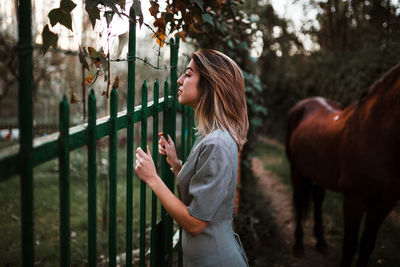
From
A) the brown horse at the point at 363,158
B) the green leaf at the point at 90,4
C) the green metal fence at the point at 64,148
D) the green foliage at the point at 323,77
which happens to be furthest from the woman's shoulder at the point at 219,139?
the green foliage at the point at 323,77

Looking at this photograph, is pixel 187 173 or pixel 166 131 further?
pixel 166 131

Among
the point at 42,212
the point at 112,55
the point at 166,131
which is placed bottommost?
the point at 42,212

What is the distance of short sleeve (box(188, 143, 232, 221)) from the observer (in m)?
1.29

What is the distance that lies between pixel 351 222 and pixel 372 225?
0.59ft

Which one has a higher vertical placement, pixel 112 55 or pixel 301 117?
pixel 112 55

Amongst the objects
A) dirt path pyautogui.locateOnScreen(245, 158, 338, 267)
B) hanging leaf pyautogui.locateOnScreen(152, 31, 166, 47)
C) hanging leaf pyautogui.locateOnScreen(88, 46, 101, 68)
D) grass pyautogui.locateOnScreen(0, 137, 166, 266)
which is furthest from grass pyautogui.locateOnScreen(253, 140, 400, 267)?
hanging leaf pyautogui.locateOnScreen(88, 46, 101, 68)

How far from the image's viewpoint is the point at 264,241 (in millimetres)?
4258

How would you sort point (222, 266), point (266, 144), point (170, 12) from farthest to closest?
point (266, 144) < point (170, 12) < point (222, 266)

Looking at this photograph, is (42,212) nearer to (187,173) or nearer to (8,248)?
(8,248)

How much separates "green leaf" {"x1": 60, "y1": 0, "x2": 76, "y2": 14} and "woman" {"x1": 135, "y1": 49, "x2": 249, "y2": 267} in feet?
2.03

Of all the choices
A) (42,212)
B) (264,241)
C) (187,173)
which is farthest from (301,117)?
Answer: (42,212)

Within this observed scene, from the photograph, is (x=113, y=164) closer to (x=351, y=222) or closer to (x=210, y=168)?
(x=210, y=168)

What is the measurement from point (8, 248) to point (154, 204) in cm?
262

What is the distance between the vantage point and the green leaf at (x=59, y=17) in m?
1.10
